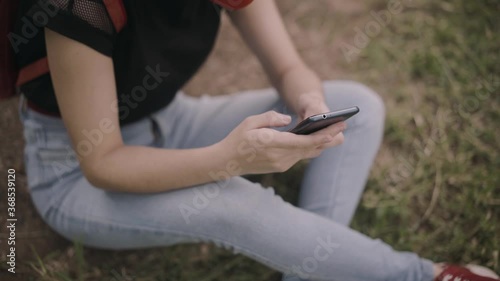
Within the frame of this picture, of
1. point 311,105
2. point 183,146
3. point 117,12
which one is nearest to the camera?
point 117,12

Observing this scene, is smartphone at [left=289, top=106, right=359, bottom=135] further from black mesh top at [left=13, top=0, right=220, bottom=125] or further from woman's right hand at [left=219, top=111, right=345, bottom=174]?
black mesh top at [left=13, top=0, right=220, bottom=125]

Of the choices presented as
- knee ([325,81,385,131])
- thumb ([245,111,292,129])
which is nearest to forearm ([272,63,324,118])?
knee ([325,81,385,131])

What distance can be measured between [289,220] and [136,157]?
0.34 m

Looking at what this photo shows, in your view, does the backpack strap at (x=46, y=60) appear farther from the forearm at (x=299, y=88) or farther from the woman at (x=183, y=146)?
the forearm at (x=299, y=88)

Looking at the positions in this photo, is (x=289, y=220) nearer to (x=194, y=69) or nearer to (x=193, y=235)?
(x=193, y=235)

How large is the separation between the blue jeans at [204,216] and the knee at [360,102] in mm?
139

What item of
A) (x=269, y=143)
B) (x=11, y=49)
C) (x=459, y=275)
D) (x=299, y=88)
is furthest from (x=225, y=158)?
(x=459, y=275)

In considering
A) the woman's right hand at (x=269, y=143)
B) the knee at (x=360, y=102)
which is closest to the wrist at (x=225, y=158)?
the woman's right hand at (x=269, y=143)

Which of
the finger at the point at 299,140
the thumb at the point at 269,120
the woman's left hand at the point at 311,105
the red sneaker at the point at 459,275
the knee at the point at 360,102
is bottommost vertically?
the red sneaker at the point at 459,275

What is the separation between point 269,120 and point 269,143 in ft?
0.13

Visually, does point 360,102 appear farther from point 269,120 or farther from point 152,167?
point 152,167

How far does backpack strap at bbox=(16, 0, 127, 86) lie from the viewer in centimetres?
84

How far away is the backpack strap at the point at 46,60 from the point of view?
2.77 ft

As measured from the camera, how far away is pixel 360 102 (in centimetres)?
130
